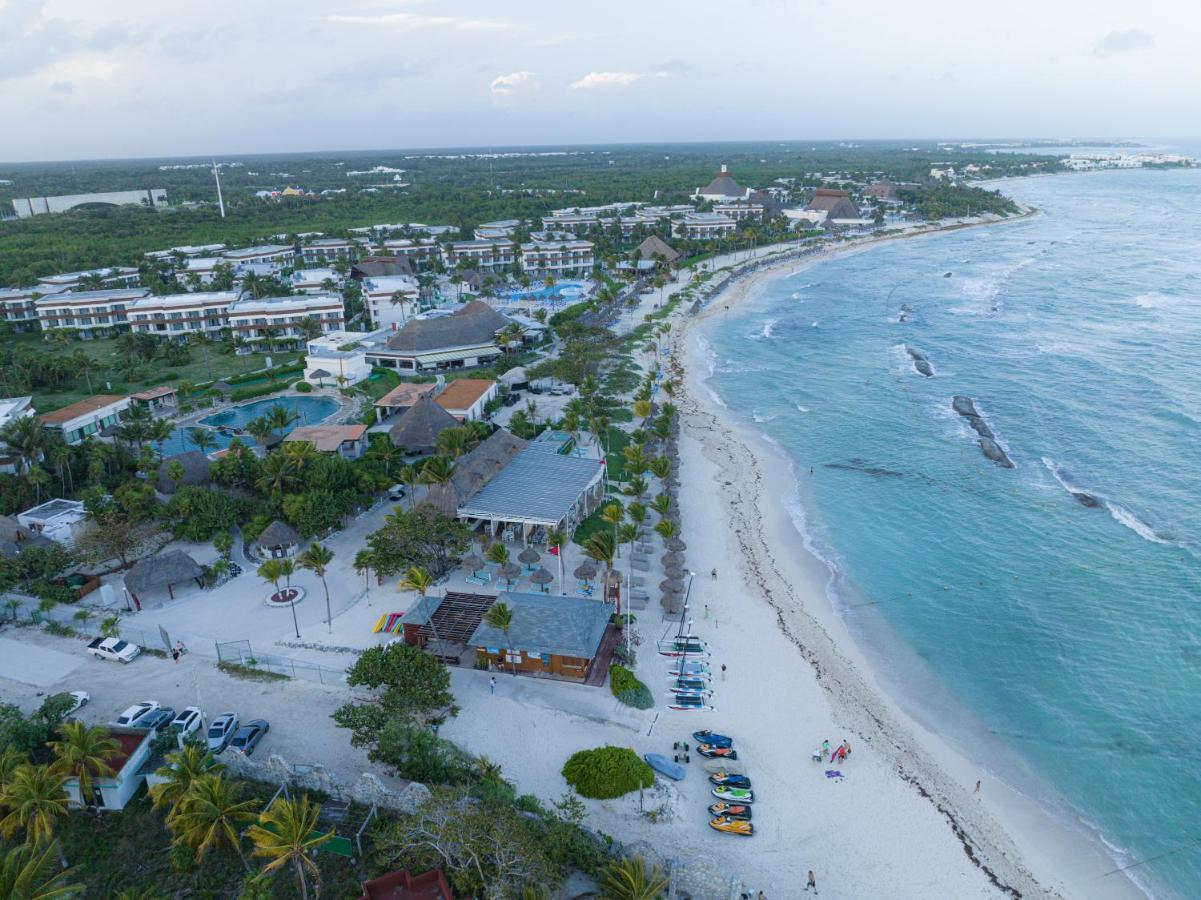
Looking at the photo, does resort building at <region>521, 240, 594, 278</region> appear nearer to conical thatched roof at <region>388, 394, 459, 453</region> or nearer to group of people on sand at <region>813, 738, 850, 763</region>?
conical thatched roof at <region>388, 394, 459, 453</region>

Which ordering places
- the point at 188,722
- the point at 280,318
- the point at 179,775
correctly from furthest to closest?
the point at 280,318 < the point at 188,722 < the point at 179,775

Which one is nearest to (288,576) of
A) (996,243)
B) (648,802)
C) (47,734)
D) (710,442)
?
(47,734)

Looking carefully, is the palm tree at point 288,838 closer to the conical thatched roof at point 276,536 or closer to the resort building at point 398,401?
the conical thatched roof at point 276,536

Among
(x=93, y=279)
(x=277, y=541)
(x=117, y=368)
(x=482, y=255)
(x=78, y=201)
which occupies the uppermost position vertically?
(x=78, y=201)

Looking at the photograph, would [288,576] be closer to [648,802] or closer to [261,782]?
[261,782]

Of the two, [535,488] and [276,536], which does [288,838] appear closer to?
[276,536]

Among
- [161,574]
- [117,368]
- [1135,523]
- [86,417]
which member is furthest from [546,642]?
[117,368]

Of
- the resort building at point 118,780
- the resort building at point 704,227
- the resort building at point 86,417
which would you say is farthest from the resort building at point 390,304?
the resort building at point 118,780
